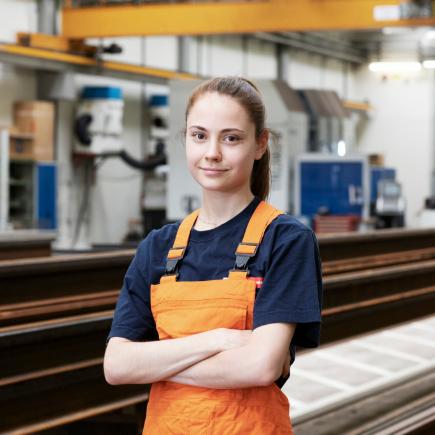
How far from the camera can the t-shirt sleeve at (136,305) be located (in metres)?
1.42

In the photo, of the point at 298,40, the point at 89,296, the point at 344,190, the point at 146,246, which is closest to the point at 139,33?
the point at 344,190

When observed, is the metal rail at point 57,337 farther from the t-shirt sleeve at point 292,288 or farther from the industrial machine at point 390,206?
the industrial machine at point 390,206

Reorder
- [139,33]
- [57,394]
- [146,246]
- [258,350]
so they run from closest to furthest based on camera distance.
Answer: [258,350]
[146,246]
[57,394]
[139,33]

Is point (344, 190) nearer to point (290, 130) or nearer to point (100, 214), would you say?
point (290, 130)

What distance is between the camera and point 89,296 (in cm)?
241

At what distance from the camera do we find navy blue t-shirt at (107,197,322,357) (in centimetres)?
132

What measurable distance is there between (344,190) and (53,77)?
5.09 m

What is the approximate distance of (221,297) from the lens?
51.9 inches

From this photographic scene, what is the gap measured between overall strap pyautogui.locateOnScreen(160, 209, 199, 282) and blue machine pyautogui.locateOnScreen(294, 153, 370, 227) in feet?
26.2

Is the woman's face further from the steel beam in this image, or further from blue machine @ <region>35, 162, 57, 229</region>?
blue machine @ <region>35, 162, 57, 229</region>

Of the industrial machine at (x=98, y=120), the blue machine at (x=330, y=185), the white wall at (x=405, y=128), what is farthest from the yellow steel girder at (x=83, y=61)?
the white wall at (x=405, y=128)

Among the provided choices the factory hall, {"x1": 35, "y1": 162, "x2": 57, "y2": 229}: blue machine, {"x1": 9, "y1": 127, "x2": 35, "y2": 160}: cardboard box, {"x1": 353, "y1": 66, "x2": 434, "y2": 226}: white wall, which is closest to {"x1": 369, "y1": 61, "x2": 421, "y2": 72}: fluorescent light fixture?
{"x1": 353, "y1": 66, "x2": 434, "y2": 226}: white wall

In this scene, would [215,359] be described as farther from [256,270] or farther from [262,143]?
[262,143]

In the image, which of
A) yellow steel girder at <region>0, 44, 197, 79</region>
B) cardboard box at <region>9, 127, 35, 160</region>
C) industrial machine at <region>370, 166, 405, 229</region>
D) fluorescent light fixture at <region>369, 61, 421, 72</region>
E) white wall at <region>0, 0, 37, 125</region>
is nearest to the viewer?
cardboard box at <region>9, 127, 35, 160</region>
